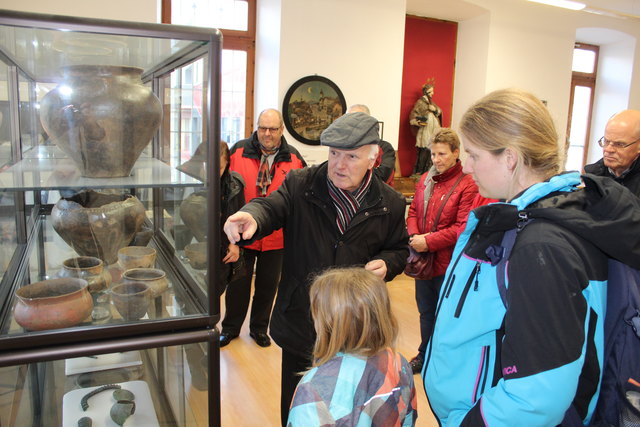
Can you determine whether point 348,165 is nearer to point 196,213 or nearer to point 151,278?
point 196,213

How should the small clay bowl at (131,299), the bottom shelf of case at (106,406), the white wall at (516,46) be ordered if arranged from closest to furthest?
the small clay bowl at (131,299), the bottom shelf of case at (106,406), the white wall at (516,46)

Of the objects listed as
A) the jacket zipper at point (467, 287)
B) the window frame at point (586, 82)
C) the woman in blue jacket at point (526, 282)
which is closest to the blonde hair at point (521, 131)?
the woman in blue jacket at point (526, 282)

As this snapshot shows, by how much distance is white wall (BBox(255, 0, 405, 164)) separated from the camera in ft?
18.4

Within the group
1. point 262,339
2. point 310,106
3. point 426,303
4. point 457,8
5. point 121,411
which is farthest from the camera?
point 457,8

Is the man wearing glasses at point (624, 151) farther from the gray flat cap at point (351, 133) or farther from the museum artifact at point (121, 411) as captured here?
the museum artifact at point (121, 411)

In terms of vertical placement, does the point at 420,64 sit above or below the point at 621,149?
above

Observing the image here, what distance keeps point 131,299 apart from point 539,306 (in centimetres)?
104

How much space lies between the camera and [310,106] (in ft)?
19.0

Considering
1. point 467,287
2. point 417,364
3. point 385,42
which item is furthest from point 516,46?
point 467,287

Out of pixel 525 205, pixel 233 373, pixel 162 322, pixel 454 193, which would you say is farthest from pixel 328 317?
pixel 233 373

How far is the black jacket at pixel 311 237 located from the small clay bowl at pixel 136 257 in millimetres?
411

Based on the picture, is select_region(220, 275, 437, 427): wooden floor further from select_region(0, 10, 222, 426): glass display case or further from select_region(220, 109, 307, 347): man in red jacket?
select_region(0, 10, 222, 426): glass display case

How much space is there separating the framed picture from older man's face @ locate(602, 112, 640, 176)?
3381mm

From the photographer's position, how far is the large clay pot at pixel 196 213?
143cm
